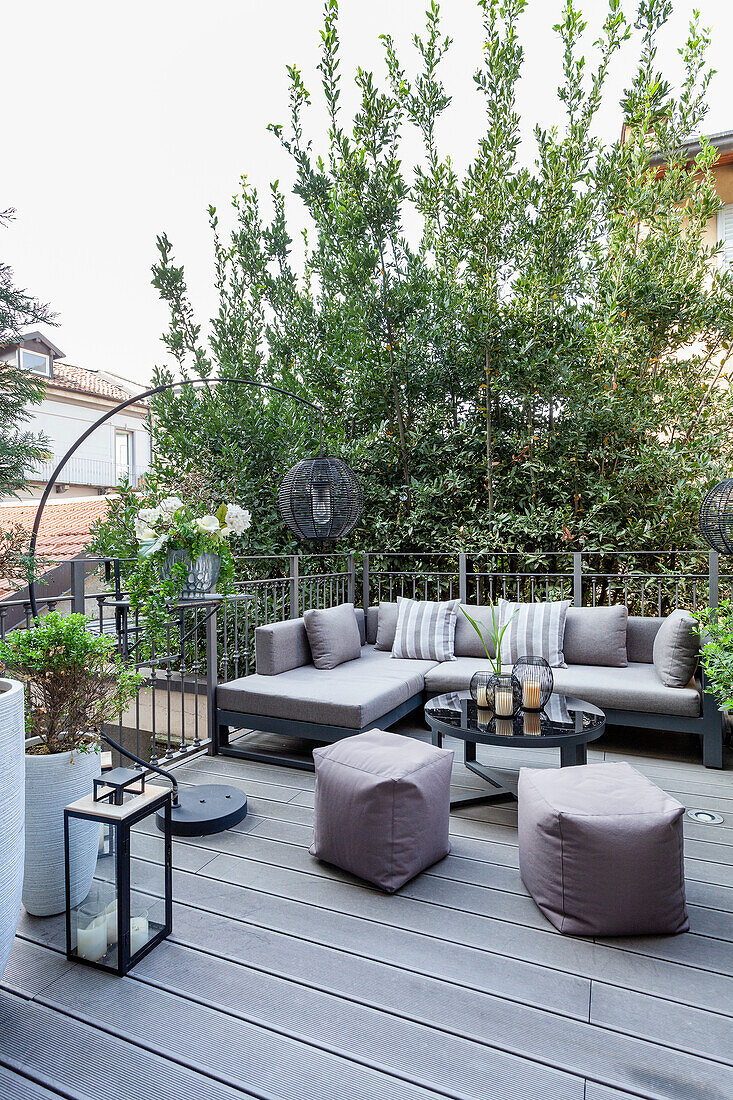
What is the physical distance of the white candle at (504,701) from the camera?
2.75m

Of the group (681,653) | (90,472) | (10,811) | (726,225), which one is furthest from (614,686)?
(90,472)

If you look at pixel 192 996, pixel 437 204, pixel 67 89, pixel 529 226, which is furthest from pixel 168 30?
pixel 192 996

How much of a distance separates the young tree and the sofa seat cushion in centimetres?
164

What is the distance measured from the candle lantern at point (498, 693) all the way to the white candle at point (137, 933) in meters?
1.67

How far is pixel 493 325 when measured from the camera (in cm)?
483

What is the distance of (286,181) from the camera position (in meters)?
5.59

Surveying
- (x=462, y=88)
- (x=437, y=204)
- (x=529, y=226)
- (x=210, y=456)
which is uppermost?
(x=462, y=88)

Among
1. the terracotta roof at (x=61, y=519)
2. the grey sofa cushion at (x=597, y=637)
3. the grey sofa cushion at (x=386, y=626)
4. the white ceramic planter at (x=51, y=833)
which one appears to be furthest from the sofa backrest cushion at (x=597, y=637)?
the terracotta roof at (x=61, y=519)

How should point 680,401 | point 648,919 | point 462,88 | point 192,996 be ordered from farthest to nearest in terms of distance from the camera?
point 462,88
point 680,401
point 648,919
point 192,996

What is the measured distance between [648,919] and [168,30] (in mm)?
5594

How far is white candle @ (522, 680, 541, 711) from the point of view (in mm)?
2771

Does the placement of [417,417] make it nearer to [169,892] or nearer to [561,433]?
[561,433]

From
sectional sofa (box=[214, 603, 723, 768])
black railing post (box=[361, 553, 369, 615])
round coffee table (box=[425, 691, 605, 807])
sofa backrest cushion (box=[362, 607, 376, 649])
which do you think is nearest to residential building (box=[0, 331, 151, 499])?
black railing post (box=[361, 553, 369, 615])

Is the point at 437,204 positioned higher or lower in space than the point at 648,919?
higher
